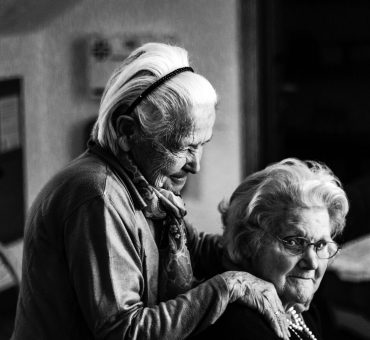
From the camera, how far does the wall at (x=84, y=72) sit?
378cm

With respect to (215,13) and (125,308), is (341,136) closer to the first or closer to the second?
(215,13)

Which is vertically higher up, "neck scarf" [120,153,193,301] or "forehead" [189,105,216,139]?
"forehead" [189,105,216,139]

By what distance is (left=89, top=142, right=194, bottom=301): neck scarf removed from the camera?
1585 millimetres

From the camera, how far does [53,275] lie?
155 cm

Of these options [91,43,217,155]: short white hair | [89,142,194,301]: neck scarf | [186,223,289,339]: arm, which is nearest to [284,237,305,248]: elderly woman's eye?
[186,223,289,339]: arm

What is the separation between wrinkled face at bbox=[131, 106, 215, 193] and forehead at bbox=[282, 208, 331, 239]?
0.25 meters

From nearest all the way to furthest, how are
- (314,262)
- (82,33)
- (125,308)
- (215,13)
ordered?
(125,308)
(314,262)
(82,33)
(215,13)

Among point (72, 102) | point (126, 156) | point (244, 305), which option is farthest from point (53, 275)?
point (72, 102)

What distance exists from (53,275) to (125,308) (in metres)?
0.17

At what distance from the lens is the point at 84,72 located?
4.02m

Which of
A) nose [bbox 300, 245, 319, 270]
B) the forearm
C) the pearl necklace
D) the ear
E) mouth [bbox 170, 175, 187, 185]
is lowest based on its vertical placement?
the pearl necklace

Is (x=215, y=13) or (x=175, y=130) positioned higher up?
(x=215, y=13)

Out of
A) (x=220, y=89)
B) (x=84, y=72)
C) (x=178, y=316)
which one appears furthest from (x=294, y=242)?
(x=220, y=89)

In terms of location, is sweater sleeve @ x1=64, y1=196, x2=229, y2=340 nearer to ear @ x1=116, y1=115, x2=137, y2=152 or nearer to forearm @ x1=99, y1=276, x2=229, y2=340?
forearm @ x1=99, y1=276, x2=229, y2=340
